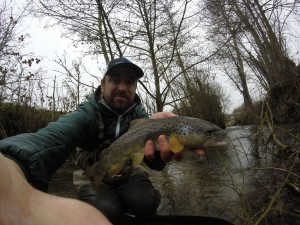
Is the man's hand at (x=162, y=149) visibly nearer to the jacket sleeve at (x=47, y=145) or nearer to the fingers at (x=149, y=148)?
the fingers at (x=149, y=148)

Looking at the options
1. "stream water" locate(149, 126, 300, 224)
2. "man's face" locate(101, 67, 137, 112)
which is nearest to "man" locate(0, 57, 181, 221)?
"man's face" locate(101, 67, 137, 112)

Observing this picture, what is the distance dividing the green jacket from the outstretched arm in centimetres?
76

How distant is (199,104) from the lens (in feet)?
40.4

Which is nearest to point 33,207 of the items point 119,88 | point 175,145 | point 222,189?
point 175,145

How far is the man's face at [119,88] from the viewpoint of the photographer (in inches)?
136

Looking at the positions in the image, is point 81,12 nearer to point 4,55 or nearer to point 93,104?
point 4,55

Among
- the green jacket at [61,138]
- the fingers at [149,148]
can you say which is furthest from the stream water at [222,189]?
the green jacket at [61,138]

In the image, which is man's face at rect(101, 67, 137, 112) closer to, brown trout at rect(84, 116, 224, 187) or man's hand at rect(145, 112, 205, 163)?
brown trout at rect(84, 116, 224, 187)

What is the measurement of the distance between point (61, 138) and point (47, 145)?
0.37 metres

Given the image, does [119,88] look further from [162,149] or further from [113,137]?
[162,149]

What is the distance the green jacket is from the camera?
57.8 inches

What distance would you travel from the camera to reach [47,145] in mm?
2008

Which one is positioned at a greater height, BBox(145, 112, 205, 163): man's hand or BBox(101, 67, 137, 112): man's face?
BBox(101, 67, 137, 112): man's face

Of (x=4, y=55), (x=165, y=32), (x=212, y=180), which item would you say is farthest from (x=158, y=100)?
(x=212, y=180)
